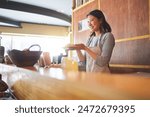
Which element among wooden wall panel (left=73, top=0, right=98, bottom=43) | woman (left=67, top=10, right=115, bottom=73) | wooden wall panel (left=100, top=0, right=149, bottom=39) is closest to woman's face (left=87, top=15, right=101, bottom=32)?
woman (left=67, top=10, right=115, bottom=73)

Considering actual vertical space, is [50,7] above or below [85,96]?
above

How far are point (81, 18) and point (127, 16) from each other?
48.0 inches

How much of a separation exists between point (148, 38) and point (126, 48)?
1.16 feet

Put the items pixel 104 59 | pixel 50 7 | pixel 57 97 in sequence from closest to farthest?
1. pixel 57 97
2. pixel 104 59
3. pixel 50 7

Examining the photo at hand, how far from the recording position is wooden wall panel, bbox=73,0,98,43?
3271mm

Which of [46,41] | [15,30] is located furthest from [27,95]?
[46,41]

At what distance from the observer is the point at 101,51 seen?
200cm

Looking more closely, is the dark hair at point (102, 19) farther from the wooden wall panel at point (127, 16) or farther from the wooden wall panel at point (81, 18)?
the wooden wall panel at point (81, 18)

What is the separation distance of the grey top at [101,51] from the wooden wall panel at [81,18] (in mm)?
1212

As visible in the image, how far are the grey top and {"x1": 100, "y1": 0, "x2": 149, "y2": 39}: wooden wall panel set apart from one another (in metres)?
0.55

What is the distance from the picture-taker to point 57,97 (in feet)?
3.15

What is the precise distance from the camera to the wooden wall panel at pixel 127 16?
89.1 inches

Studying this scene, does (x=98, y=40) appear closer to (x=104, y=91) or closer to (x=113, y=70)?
(x=113, y=70)

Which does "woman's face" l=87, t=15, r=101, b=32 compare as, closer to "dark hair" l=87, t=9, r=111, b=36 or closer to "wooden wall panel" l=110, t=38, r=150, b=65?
"dark hair" l=87, t=9, r=111, b=36
